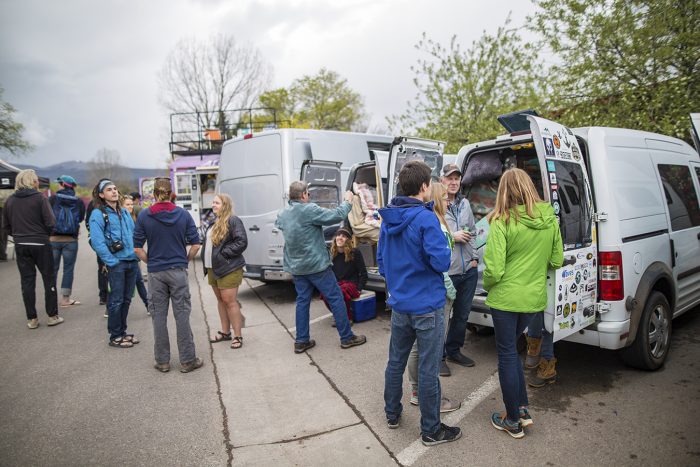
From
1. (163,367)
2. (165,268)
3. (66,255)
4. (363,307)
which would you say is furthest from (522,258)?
(66,255)

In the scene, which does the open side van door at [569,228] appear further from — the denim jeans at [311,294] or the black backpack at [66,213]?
the black backpack at [66,213]

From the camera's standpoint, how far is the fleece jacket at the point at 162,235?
427 cm

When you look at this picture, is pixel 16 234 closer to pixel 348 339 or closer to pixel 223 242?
pixel 223 242

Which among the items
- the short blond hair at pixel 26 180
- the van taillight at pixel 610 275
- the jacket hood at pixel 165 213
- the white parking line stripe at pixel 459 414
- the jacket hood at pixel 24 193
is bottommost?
the white parking line stripe at pixel 459 414

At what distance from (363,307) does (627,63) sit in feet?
24.0

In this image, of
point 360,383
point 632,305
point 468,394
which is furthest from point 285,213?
point 632,305

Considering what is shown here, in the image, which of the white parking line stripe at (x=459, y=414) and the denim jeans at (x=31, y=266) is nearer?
the white parking line stripe at (x=459, y=414)

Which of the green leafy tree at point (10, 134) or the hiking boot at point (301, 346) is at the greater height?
the green leafy tree at point (10, 134)

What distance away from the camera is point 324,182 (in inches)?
293

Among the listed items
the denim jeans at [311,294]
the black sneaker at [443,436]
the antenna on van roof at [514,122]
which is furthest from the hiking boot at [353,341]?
the antenna on van roof at [514,122]

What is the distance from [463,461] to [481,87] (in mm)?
12133

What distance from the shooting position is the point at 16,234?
5.57 m

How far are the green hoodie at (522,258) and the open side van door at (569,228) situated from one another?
0.22 m

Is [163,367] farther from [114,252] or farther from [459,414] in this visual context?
[459,414]
